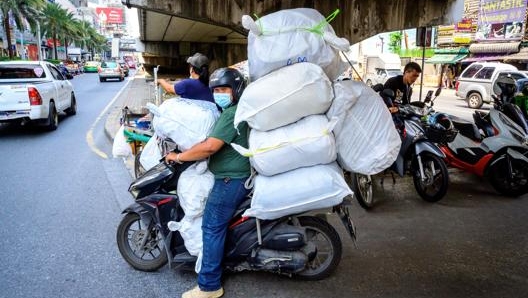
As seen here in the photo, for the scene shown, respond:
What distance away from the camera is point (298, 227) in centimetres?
330

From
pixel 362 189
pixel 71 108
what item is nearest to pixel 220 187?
pixel 362 189

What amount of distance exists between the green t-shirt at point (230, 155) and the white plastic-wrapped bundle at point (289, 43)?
1.42 ft

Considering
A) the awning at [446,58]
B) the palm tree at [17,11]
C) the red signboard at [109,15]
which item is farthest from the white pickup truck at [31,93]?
the red signboard at [109,15]

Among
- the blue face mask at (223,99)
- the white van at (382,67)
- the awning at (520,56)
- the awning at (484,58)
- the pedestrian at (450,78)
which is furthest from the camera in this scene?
the pedestrian at (450,78)

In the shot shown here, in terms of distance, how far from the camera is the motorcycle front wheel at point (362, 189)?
528cm

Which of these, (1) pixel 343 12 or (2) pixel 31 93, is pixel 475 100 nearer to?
(1) pixel 343 12

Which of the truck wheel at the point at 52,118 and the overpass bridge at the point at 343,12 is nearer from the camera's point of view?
the overpass bridge at the point at 343,12

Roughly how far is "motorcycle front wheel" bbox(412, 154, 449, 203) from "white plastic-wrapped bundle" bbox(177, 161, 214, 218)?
330 centimetres

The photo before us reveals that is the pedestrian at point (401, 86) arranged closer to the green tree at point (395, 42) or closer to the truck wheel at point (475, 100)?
the truck wheel at point (475, 100)

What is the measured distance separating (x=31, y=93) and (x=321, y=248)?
8.71m

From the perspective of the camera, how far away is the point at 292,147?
2.89 m

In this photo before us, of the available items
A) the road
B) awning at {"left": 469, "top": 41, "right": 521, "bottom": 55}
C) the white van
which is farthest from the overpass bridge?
awning at {"left": 469, "top": 41, "right": 521, "bottom": 55}

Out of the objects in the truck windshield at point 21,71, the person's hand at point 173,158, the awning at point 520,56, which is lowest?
the person's hand at point 173,158

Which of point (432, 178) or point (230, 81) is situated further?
point (432, 178)
